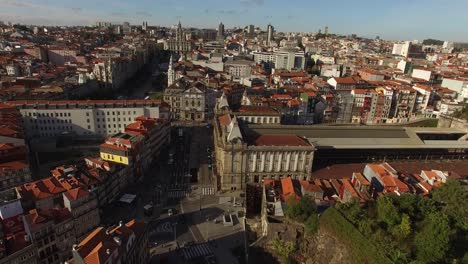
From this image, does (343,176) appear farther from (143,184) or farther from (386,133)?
(143,184)

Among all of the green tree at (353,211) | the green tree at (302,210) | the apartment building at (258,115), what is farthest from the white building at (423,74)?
the green tree at (302,210)

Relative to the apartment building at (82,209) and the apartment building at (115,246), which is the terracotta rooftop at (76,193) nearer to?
the apartment building at (82,209)

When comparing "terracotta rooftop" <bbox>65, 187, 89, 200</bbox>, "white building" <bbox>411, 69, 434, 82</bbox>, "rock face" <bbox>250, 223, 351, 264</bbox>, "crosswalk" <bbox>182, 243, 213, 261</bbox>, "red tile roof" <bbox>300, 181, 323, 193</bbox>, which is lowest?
"crosswalk" <bbox>182, 243, 213, 261</bbox>

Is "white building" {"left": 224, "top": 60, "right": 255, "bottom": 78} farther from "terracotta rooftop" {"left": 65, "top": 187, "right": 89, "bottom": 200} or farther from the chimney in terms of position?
the chimney

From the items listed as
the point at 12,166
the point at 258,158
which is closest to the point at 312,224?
the point at 258,158

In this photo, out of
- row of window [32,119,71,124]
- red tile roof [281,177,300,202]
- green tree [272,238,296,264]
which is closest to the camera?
green tree [272,238,296,264]

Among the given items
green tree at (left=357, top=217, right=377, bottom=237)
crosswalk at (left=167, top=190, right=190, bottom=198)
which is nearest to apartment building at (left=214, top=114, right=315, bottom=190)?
A: crosswalk at (left=167, top=190, right=190, bottom=198)
